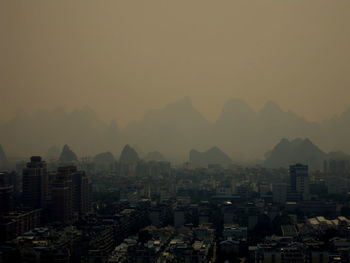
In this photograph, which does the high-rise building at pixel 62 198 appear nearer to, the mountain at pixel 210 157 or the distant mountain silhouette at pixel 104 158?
the distant mountain silhouette at pixel 104 158

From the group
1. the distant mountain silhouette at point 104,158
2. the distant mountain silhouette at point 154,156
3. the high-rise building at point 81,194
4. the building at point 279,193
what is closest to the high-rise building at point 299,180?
the building at point 279,193

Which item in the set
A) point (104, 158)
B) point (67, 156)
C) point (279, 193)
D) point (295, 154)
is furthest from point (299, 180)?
point (104, 158)

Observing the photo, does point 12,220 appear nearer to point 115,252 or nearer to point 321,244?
point 115,252

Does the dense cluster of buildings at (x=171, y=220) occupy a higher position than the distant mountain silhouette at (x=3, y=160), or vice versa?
the distant mountain silhouette at (x=3, y=160)

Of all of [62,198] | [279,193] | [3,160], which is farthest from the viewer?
[3,160]

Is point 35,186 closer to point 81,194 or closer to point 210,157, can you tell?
point 81,194

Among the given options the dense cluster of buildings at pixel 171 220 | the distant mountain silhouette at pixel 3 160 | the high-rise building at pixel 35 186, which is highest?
the distant mountain silhouette at pixel 3 160
